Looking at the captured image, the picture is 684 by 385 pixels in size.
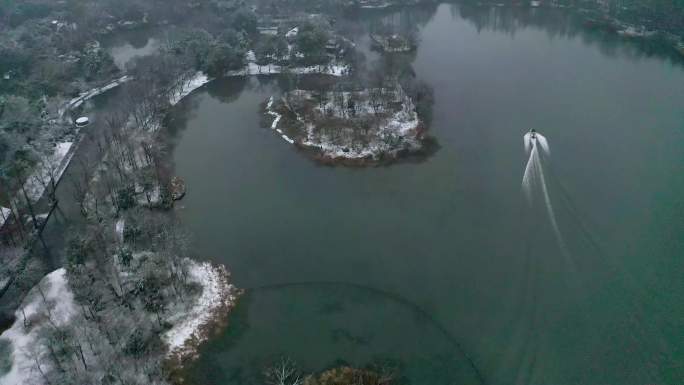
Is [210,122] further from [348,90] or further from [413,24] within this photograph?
[413,24]

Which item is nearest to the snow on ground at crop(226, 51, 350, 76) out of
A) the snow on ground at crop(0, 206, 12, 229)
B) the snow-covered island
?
the snow-covered island

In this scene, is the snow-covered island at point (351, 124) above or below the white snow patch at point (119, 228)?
above

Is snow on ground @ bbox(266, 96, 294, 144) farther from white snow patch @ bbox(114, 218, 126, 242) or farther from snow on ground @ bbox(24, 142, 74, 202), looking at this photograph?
snow on ground @ bbox(24, 142, 74, 202)

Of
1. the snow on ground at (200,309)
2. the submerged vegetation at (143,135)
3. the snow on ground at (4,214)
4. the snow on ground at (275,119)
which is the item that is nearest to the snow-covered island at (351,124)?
the snow on ground at (275,119)

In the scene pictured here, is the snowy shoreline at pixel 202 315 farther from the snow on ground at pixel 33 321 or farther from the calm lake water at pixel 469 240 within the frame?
the snow on ground at pixel 33 321

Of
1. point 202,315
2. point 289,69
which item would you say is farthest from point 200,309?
point 289,69

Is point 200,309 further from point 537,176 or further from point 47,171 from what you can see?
point 537,176

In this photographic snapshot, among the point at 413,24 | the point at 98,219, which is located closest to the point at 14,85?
the point at 98,219
